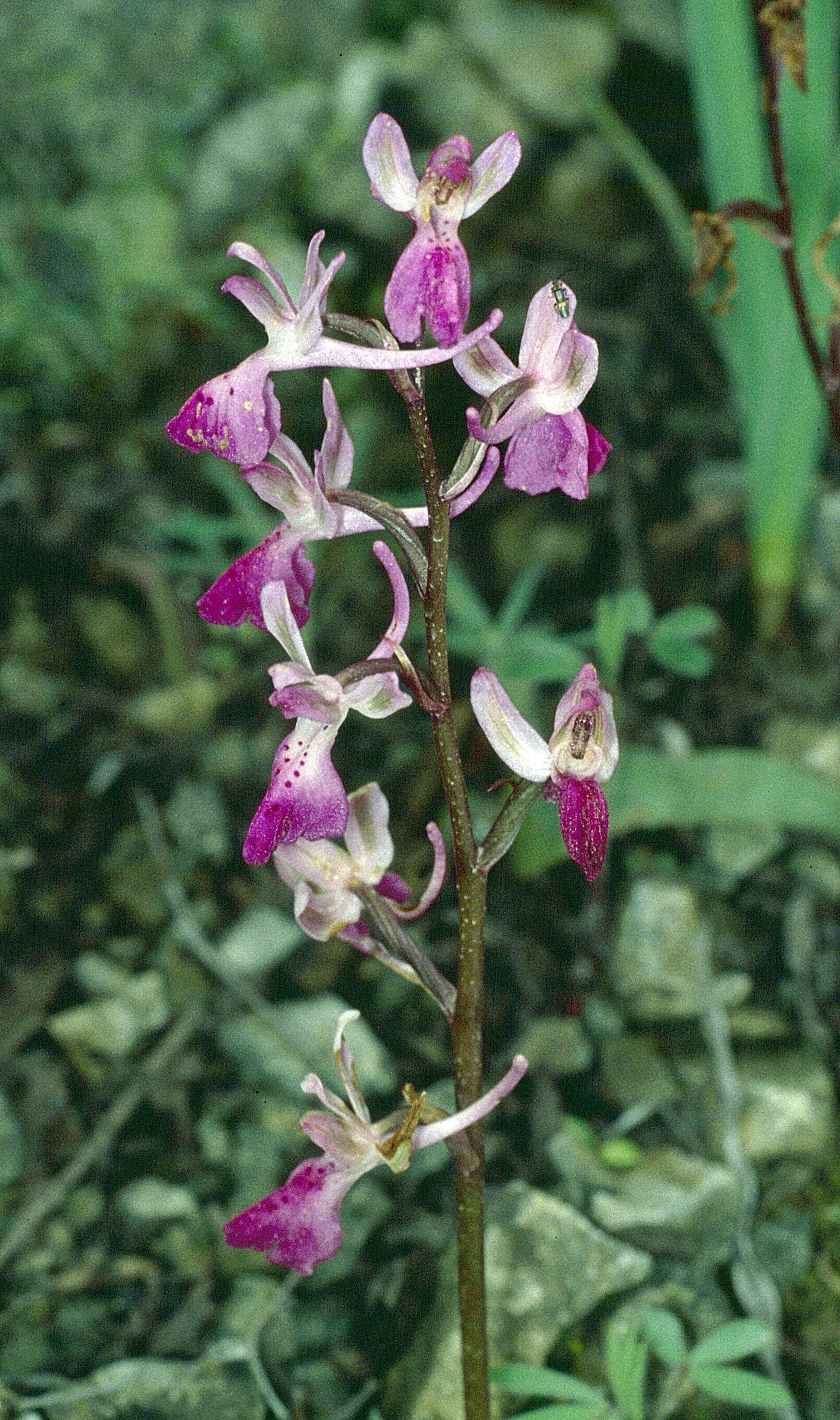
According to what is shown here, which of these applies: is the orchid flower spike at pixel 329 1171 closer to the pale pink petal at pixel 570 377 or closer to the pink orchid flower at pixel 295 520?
the pink orchid flower at pixel 295 520

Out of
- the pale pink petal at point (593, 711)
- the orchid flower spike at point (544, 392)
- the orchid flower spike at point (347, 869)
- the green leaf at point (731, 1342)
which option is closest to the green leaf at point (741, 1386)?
the green leaf at point (731, 1342)

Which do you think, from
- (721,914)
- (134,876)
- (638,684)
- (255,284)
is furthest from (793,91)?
(134,876)

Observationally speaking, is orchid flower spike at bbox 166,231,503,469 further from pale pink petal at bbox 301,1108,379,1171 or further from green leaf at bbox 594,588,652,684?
green leaf at bbox 594,588,652,684

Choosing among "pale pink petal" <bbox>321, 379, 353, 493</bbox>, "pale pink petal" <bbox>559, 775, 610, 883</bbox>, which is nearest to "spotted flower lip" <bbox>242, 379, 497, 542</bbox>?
"pale pink petal" <bbox>321, 379, 353, 493</bbox>

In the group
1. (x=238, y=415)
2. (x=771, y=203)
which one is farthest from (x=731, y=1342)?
(x=771, y=203)

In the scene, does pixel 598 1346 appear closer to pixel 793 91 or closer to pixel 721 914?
pixel 721 914

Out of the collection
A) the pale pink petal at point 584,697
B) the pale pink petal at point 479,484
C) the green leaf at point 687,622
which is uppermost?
the pale pink petal at point 479,484

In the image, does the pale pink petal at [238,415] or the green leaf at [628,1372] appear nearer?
the pale pink petal at [238,415]
